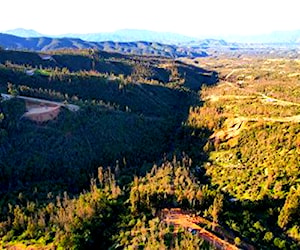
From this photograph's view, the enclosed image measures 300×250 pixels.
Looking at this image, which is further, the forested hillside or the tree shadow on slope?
the tree shadow on slope

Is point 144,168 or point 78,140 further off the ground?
point 78,140

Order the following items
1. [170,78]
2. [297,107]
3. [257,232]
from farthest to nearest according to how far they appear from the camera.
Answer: [170,78], [297,107], [257,232]

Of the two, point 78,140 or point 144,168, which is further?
point 78,140

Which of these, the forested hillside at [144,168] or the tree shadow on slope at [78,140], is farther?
the tree shadow on slope at [78,140]

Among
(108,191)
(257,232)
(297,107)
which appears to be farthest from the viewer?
(297,107)

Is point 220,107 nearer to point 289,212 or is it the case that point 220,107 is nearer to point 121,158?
point 121,158

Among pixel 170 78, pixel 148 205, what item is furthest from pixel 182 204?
pixel 170 78

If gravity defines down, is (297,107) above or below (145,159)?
above

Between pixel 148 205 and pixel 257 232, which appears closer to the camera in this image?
pixel 257 232
